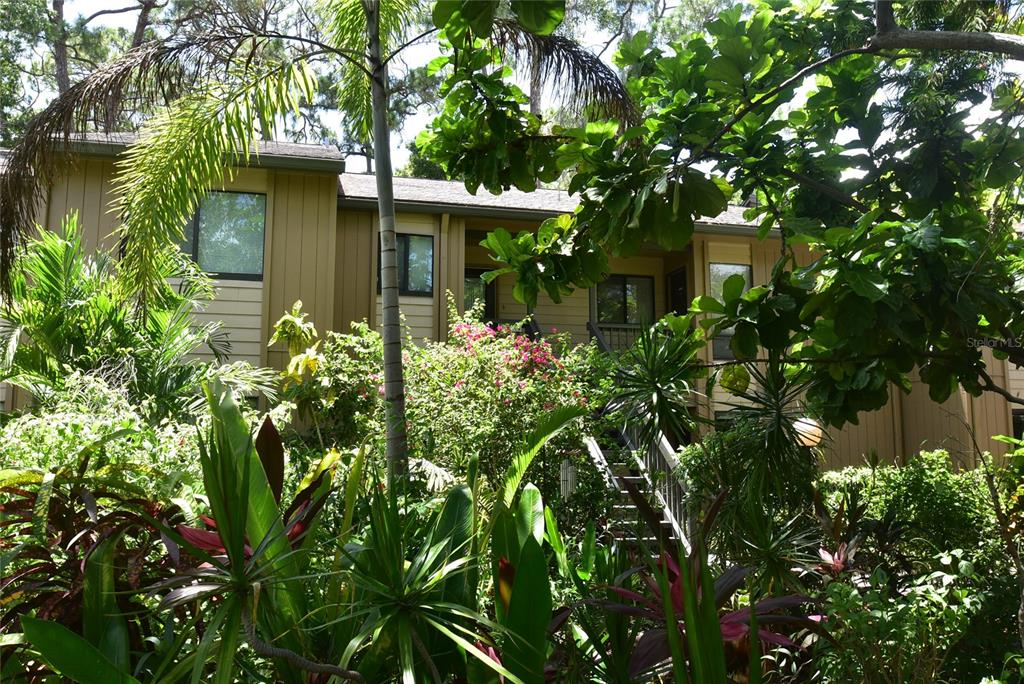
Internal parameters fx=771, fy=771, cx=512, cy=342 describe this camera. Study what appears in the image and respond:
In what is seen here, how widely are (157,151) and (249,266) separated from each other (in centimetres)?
612

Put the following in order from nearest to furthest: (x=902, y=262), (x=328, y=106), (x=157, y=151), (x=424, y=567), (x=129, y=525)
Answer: (x=424, y=567) → (x=129, y=525) → (x=902, y=262) → (x=157, y=151) → (x=328, y=106)

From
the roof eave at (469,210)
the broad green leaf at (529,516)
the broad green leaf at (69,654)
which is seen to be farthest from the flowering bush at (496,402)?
the broad green leaf at (69,654)

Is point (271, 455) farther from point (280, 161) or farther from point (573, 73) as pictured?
point (280, 161)

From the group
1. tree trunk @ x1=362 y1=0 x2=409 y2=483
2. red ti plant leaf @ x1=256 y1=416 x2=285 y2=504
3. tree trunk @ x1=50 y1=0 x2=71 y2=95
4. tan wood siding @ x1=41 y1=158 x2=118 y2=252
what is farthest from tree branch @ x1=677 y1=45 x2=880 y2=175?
tree trunk @ x1=50 y1=0 x2=71 y2=95

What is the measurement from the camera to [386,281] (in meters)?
6.64

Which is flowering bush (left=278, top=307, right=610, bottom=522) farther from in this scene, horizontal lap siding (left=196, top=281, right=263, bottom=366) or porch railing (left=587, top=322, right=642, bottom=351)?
porch railing (left=587, top=322, right=642, bottom=351)

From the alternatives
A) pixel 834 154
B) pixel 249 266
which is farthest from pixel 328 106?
pixel 834 154

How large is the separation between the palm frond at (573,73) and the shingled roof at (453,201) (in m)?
5.85

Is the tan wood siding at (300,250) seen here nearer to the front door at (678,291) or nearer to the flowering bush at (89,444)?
the flowering bush at (89,444)

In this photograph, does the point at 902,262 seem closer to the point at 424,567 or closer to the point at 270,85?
the point at 424,567

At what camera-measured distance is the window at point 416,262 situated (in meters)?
14.9

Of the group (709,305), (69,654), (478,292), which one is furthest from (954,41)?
(478,292)

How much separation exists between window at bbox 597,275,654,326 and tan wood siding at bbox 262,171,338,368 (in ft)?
25.5

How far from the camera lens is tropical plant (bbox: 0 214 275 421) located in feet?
30.5
